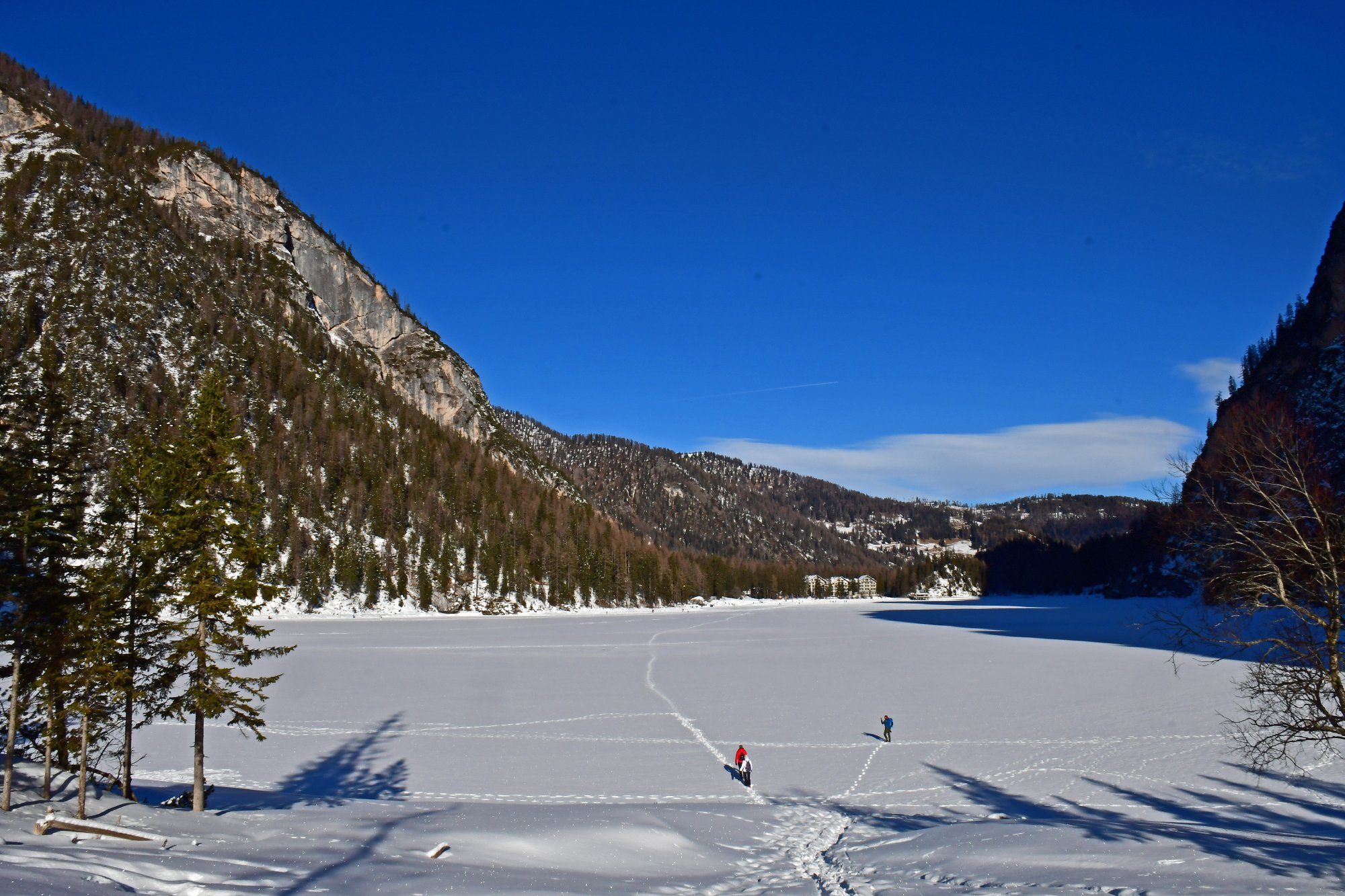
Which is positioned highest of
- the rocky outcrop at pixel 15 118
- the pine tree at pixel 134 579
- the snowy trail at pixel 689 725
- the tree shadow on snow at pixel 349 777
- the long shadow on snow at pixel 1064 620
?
the rocky outcrop at pixel 15 118

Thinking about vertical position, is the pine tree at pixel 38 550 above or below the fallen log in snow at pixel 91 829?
above

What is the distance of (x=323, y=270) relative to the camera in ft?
606

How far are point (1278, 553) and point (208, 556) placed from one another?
2170 cm

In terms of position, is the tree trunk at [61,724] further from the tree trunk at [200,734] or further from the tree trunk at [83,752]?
the tree trunk at [200,734]

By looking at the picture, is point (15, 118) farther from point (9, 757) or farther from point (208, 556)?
point (9, 757)

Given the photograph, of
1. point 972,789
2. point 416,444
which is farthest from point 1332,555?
point 416,444

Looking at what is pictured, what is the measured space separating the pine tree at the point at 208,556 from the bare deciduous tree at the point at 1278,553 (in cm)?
1848

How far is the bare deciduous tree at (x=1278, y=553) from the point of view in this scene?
10719 mm

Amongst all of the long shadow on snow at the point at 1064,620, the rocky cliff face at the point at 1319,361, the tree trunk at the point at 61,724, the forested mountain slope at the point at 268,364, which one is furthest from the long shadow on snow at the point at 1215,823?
the forested mountain slope at the point at 268,364

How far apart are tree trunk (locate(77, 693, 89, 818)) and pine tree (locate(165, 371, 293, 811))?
155cm

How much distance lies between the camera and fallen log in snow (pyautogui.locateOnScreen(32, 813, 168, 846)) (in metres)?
13.1

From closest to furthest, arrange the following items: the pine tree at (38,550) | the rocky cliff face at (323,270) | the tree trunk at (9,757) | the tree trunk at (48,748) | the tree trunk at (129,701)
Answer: the tree trunk at (9,757) < the pine tree at (38,550) < the tree trunk at (48,748) < the tree trunk at (129,701) < the rocky cliff face at (323,270)

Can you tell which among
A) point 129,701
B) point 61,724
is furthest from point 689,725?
point 61,724

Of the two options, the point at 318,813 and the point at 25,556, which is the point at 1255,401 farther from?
the point at 25,556
